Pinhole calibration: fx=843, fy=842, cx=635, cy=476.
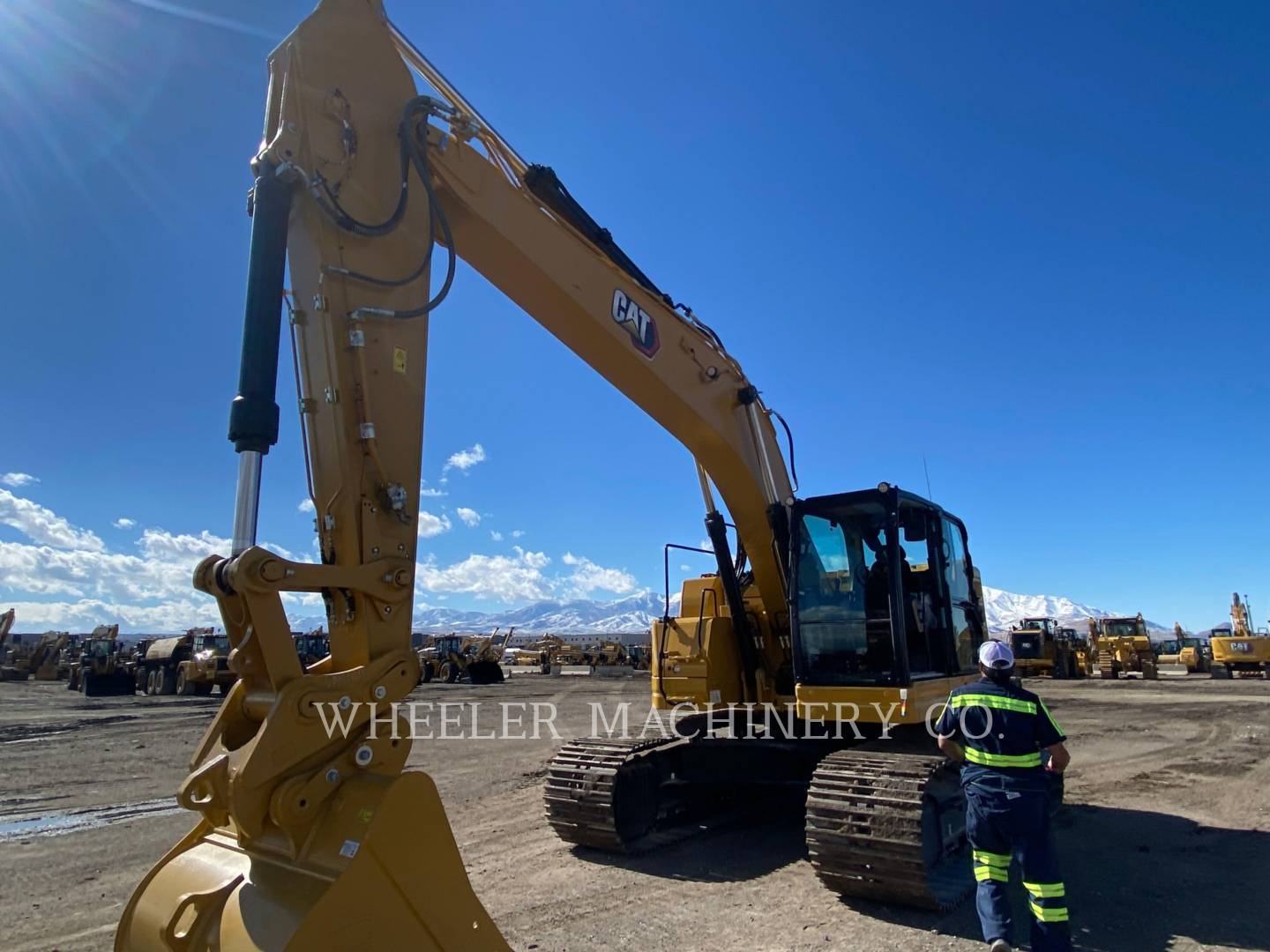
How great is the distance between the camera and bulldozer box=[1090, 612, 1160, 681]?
34.6 metres

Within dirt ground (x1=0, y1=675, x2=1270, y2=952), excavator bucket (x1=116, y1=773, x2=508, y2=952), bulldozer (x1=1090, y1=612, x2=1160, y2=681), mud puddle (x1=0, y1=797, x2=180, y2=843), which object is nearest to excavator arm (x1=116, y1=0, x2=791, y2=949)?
excavator bucket (x1=116, y1=773, x2=508, y2=952)

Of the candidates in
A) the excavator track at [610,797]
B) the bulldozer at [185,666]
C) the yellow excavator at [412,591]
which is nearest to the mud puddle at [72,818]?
the excavator track at [610,797]

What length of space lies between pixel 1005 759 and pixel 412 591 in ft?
11.1

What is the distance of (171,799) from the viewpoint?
10148mm

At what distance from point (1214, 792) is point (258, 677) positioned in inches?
430

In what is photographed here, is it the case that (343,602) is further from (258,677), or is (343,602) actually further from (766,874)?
(766,874)

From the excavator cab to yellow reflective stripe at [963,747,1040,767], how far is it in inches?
62.0

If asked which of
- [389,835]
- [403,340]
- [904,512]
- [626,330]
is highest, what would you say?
[626,330]

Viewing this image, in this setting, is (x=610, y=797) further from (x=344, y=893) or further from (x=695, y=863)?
(x=344, y=893)

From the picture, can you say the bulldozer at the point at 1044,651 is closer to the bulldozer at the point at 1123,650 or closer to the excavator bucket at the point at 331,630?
the bulldozer at the point at 1123,650

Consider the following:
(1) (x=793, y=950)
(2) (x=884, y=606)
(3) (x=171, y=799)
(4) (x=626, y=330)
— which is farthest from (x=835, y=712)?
(3) (x=171, y=799)

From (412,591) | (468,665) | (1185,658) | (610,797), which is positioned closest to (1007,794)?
(610,797)

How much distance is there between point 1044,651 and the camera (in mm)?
33250

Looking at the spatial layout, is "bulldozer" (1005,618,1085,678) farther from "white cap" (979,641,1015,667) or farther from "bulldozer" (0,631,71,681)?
"bulldozer" (0,631,71,681)
